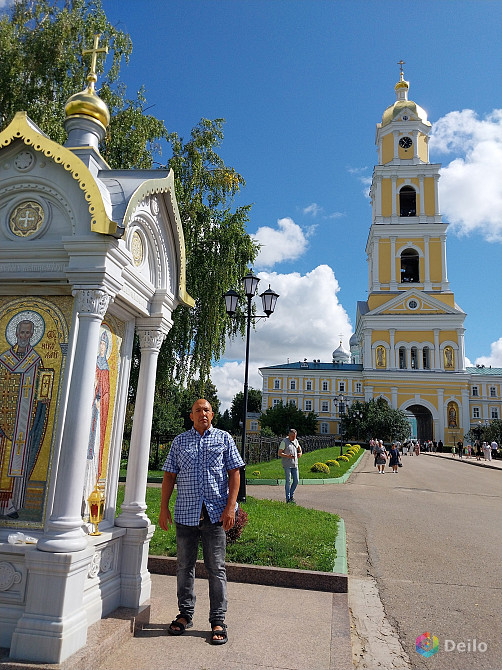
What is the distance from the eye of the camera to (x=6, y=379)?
419 cm

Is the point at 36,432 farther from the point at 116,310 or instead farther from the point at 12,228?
the point at 12,228

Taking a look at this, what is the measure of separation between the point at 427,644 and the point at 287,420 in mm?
56850

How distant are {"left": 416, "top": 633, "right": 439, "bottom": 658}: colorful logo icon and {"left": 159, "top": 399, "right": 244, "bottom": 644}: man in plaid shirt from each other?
1.56 meters

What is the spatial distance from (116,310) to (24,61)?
11.1 m

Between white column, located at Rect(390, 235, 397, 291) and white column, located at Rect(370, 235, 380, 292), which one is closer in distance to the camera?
white column, located at Rect(390, 235, 397, 291)

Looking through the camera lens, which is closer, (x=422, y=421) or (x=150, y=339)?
(x=150, y=339)

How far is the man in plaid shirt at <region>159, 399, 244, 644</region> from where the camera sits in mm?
3889

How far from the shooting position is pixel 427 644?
409 cm

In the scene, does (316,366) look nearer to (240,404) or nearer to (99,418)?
(240,404)

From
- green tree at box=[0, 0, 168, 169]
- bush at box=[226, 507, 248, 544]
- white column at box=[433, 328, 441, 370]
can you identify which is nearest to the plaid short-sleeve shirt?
bush at box=[226, 507, 248, 544]

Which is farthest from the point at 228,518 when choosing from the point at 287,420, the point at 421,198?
the point at 421,198

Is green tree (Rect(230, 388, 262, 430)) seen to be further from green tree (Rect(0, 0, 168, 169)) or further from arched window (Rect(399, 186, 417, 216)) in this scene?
green tree (Rect(0, 0, 168, 169))

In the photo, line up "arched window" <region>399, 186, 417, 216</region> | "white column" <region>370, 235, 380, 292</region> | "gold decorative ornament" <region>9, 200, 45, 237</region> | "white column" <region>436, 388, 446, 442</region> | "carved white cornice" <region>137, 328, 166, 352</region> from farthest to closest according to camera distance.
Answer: "arched window" <region>399, 186, 417, 216</region>, "white column" <region>370, 235, 380, 292</region>, "white column" <region>436, 388, 446, 442</region>, "carved white cornice" <region>137, 328, 166, 352</region>, "gold decorative ornament" <region>9, 200, 45, 237</region>

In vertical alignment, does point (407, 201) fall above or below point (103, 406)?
above
